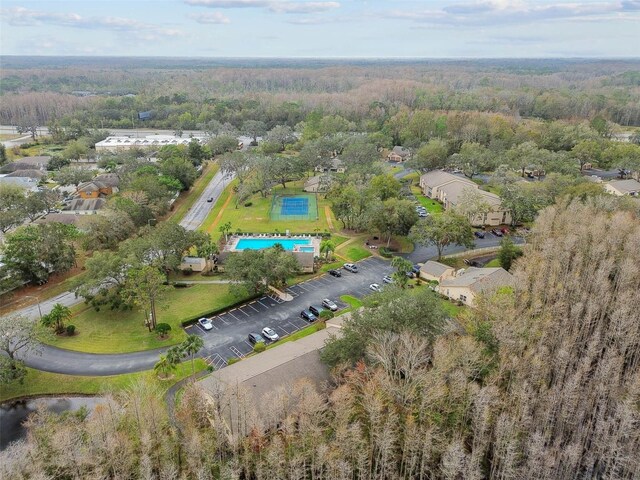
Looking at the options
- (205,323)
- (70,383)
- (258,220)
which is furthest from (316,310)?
(258,220)

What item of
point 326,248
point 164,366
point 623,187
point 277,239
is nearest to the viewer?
point 164,366

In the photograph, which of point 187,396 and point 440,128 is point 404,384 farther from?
point 440,128

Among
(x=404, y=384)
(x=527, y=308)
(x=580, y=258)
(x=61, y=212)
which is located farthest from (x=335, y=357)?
(x=61, y=212)

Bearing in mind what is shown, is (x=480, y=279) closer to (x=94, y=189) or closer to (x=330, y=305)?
(x=330, y=305)

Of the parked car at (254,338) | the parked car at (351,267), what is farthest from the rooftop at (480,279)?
the parked car at (254,338)

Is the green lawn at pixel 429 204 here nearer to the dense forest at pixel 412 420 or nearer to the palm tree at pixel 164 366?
the dense forest at pixel 412 420

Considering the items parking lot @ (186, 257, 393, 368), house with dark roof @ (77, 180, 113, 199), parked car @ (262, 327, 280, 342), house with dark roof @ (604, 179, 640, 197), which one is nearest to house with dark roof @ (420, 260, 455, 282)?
parking lot @ (186, 257, 393, 368)
